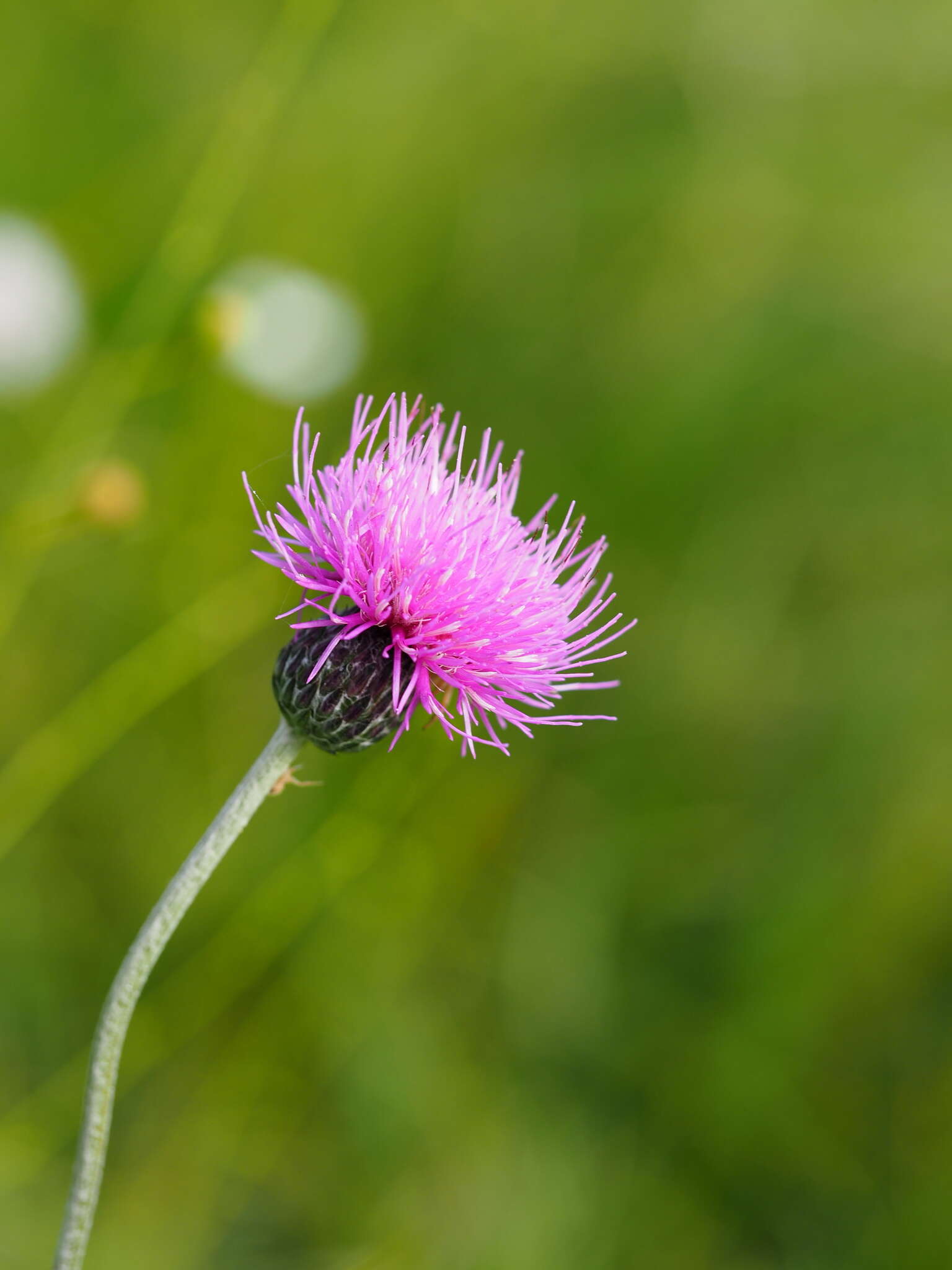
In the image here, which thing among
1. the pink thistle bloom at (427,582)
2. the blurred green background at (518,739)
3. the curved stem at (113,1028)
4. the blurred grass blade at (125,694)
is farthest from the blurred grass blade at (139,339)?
the curved stem at (113,1028)

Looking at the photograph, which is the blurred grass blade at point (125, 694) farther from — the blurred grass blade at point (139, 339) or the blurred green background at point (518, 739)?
the blurred grass blade at point (139, 339)

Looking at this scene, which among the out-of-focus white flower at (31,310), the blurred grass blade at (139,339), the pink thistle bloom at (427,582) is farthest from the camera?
the out-of-focus white flower at (31,310)

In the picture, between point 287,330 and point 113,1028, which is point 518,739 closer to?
point 287,330

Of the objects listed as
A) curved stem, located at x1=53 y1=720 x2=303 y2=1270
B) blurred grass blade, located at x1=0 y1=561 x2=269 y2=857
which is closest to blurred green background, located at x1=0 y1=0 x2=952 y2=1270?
blurred grass blade, located at x1=0 y1=561 x2=269 y2=857

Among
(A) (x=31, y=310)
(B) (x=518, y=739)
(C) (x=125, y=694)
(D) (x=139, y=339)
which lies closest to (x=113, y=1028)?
(C) (x=125, y=694)

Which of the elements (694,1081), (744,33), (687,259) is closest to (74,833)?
(694,1081)

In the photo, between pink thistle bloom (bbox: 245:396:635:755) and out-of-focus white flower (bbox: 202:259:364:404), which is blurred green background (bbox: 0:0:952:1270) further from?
pink thistle bloom (bbox: 245:396:635:755)
